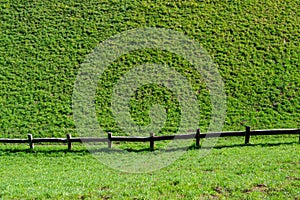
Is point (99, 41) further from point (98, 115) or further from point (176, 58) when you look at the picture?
point (98, 115)

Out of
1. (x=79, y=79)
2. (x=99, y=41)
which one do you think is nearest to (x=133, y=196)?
(x=79, y=79)

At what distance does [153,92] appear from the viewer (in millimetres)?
26297

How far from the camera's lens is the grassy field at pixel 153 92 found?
13.2 meters

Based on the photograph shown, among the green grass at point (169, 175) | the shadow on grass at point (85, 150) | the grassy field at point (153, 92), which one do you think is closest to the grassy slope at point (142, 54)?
the grassy field at point (153, 92)

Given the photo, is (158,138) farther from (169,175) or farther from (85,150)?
(169,175)

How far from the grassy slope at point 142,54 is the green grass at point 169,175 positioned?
11.8 ft

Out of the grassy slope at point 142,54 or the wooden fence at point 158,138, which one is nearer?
the wooden fence at point 158,138

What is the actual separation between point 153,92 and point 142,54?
4.62 meters

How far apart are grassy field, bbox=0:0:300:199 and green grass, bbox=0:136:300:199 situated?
5 centimetres

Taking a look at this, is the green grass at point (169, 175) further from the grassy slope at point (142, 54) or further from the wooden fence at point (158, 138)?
the grassy slope at point (142, 54)

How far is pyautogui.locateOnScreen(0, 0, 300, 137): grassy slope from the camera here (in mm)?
24391

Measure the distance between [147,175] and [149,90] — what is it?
12.0m

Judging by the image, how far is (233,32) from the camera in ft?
103

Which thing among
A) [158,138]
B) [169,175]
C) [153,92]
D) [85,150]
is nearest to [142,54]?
[153,92]
